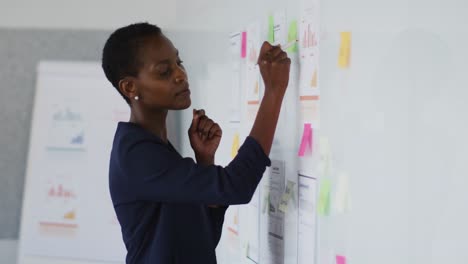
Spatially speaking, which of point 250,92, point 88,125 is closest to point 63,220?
point 88,125

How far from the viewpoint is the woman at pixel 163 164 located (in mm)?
1050

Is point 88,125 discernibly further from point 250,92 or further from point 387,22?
point 387,22

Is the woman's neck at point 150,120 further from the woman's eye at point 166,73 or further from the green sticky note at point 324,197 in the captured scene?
the green sticky note at point 324,197

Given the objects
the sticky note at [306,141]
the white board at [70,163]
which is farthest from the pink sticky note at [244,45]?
the white board at [70,163]

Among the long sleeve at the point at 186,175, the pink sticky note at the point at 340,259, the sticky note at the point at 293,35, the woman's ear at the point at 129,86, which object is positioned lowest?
the pink sticky note at the point at 340,259

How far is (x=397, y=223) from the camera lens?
861 millimetres

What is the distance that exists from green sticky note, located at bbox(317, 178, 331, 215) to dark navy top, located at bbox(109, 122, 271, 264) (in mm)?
112

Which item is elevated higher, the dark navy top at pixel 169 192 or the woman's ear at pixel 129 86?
the woman's ear at pixel 129 86

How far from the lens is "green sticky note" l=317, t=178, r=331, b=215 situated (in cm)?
107

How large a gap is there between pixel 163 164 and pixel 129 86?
20 centimetres

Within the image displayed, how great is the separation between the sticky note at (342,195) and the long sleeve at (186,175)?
13 centimetres

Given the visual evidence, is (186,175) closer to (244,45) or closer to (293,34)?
(293,34)

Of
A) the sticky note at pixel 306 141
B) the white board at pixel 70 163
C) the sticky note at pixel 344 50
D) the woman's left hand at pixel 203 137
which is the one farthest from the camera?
the white board at pixel 70 163

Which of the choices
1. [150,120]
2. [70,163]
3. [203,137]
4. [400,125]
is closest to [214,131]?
[203,137]
